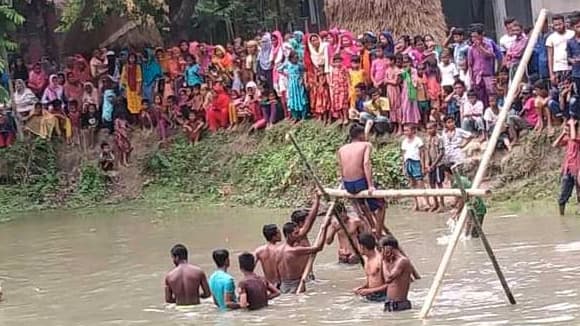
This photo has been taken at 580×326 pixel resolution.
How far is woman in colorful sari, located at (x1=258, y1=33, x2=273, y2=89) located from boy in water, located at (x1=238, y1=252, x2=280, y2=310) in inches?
401

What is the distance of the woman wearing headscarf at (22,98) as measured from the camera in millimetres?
23609

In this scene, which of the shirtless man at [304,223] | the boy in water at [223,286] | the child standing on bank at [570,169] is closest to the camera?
the boy in water at [223,286]

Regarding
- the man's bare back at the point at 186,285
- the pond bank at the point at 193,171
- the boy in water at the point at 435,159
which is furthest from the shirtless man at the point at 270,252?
the pond bank at the point at 193,171

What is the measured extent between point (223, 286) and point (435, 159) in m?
7.30

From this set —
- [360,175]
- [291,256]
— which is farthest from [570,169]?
[291,256]

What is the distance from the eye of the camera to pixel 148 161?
76.8 feet

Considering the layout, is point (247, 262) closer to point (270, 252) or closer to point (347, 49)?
point (270, 252)

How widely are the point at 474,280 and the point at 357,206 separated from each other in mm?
1734

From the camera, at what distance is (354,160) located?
13.5 m

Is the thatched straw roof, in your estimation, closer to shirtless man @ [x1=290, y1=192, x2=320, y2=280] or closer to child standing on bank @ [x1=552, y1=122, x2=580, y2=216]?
child standing on bank @ [x1=552, y1=122, x2=580, y2=216]

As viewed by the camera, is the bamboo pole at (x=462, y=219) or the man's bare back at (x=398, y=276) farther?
the man's bare back at (x=398, y=276)

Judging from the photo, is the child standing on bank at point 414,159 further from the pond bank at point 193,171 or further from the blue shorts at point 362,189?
the blue shorts at point 362,189

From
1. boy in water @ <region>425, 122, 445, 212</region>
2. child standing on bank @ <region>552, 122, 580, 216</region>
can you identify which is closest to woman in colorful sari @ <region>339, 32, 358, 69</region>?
boy in water @ <region>425, 122, 445, 212</region>

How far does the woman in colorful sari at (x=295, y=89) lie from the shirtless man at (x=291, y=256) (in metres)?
8.54
